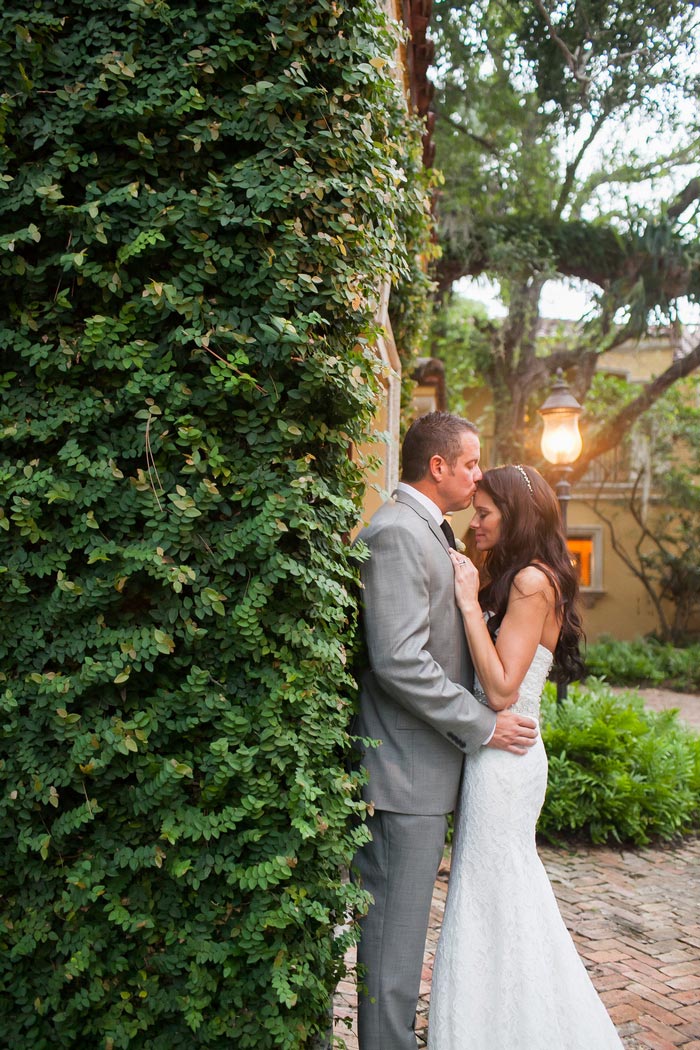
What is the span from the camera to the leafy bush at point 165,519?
237 cm

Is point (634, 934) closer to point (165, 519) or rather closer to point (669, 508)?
point (165, 519)

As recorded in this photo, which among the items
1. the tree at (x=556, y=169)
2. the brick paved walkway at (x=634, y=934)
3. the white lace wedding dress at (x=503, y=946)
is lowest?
the brick paved walkway at (x=634, y=934)

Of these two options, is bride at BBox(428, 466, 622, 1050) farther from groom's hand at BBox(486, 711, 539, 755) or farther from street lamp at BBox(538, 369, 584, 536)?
street lamp at BBox(538, 369, 584, 536)

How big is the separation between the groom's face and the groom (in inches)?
5.9

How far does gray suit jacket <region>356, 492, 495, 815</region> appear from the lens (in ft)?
9.13

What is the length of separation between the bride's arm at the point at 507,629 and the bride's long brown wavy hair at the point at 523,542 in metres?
0.09

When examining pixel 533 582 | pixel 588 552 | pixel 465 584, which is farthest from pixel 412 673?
pixel 588 552

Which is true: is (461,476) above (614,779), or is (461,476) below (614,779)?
above

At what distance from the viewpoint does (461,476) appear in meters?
3.18

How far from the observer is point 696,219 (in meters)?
13.5

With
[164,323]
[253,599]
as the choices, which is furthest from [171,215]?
[253,599]

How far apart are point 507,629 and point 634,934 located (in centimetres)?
277

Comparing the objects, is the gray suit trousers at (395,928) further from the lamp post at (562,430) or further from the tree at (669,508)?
the tree at (669,508)

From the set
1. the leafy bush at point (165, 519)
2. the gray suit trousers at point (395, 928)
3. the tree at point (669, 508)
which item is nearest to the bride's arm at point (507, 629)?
the gray suit trousers at point (395, 928)
